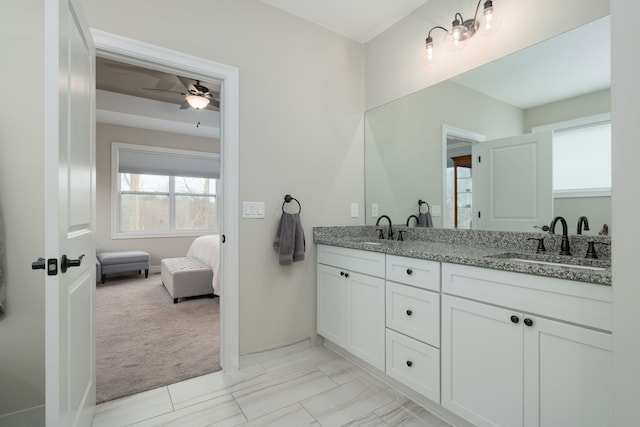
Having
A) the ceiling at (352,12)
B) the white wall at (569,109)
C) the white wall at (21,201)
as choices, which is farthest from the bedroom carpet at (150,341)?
the ceiling at (352,12)

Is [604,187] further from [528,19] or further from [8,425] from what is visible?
[8,425]

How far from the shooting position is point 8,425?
1493 millimetres

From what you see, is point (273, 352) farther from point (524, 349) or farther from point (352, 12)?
point (352, 12)

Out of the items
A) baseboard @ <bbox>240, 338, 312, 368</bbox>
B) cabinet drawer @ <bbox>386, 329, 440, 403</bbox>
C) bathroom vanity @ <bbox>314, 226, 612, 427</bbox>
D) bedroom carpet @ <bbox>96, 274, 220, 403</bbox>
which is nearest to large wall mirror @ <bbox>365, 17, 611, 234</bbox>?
bathroom vanity @ <bbox>314, 226, 612, 427</bbox>

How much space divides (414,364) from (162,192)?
220 inches

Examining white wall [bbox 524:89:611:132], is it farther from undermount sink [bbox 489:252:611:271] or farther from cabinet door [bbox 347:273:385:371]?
cabinet door [bbox 347:273:385:371]

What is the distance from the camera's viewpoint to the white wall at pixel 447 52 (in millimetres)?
1585

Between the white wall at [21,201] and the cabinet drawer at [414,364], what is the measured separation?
191 centimetres

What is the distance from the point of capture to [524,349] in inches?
48.3

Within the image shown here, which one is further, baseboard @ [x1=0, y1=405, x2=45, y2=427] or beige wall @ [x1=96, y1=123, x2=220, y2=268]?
beige wall @ [x1=96, y1=123, x2=220, y2=268]

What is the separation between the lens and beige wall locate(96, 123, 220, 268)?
16.6 ft

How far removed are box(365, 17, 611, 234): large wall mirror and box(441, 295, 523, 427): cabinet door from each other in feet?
2.36

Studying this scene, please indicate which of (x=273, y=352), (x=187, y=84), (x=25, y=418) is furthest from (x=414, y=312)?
(x=187, y=84)

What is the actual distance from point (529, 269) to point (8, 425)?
2.56 metres
